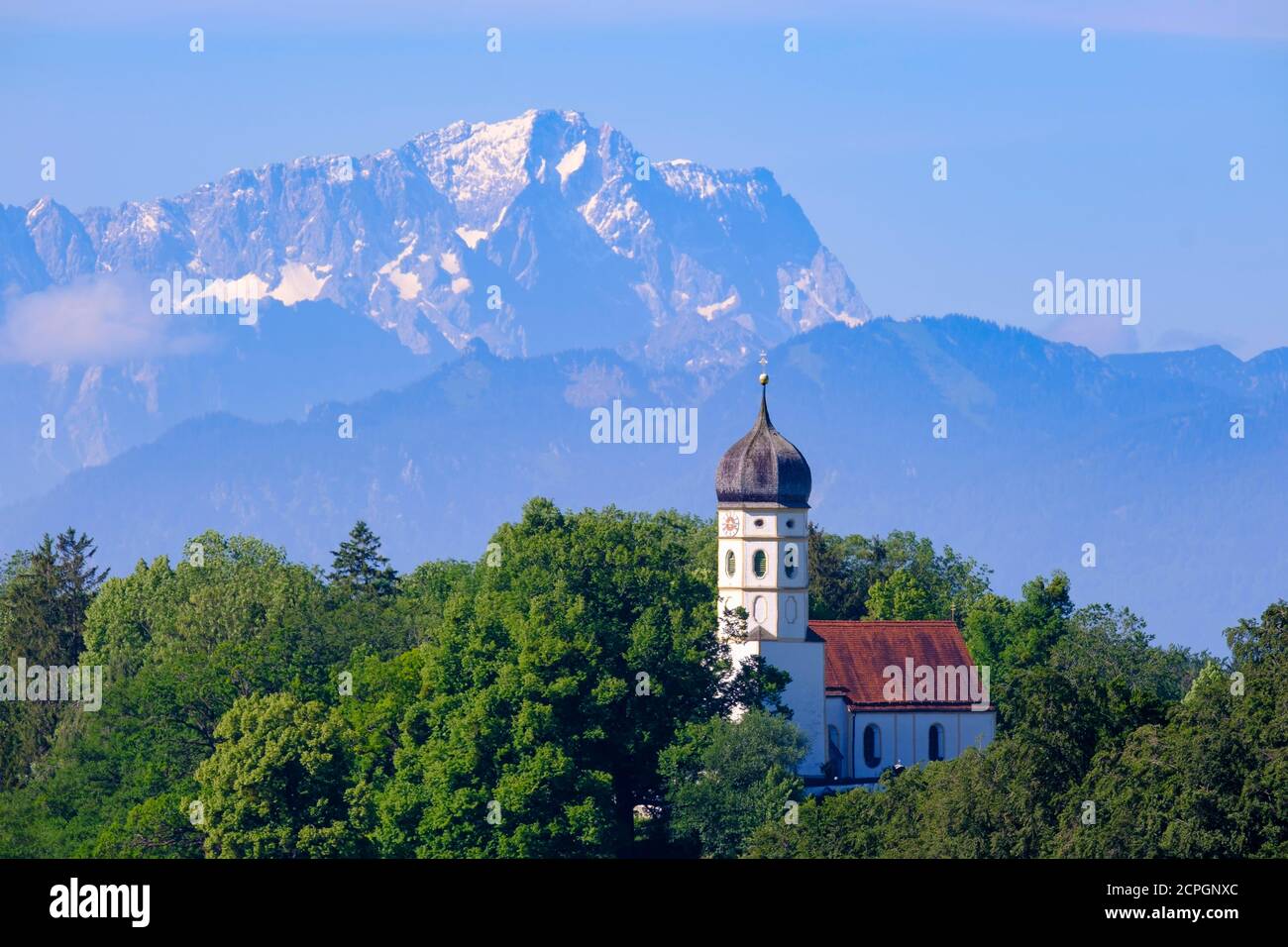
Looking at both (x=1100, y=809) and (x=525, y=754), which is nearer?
(x=1100, y=809)

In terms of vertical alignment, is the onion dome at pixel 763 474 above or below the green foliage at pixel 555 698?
above

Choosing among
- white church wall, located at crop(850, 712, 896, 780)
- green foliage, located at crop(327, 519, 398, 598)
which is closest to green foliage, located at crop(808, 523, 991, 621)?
white church wall, located at crop(850, 712, 896, 780)

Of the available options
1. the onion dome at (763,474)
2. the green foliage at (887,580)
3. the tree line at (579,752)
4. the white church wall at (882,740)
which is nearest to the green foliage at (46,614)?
the tree line at (579,752)

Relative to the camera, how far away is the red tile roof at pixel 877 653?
80250 millimetres

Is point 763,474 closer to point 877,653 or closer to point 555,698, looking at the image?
point 877,653

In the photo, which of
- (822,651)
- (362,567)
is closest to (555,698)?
(822,651)

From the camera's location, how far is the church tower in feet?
251

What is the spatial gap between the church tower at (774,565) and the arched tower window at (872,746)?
328 cm

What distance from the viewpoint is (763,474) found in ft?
252

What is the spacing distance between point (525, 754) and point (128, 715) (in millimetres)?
14331

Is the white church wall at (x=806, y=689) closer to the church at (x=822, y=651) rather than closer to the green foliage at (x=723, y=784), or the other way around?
the church at (x=822, y=651)
